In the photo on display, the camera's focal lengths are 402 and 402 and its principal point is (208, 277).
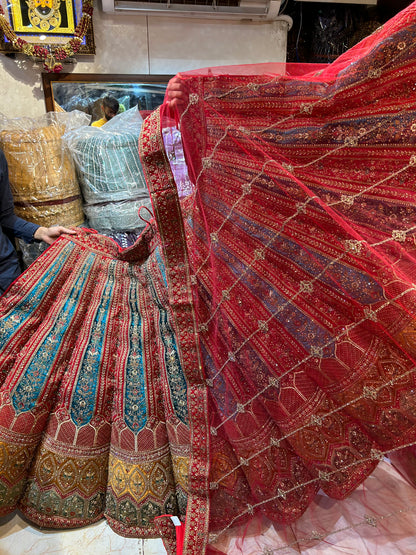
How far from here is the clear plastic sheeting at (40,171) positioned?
162 cm

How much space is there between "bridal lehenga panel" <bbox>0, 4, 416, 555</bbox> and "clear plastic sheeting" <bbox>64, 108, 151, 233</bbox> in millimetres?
537

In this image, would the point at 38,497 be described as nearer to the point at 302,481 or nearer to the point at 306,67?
the point at 302,481

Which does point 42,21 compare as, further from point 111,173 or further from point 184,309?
point 184,309

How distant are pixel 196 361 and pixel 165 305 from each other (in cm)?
20

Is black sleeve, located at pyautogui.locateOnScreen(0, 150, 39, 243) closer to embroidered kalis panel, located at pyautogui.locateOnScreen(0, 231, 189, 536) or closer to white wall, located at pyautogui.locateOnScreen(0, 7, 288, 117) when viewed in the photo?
embroidered kalis panel, located at pyautogui.locateOnScreen(0, 231, 189, 536)

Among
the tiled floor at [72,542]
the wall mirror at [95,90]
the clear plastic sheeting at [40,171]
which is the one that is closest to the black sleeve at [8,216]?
the clear plastic sheeting at [40,171]

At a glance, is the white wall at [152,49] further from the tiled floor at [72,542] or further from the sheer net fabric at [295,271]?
the tiled floor at [72,542]

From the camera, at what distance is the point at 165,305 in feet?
3.52

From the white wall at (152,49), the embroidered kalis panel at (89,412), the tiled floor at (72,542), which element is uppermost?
the white wall at (152,49)

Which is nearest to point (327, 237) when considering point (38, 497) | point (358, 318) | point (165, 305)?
point (358, 318)

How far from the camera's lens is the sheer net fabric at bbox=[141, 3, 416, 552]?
685 millimetres

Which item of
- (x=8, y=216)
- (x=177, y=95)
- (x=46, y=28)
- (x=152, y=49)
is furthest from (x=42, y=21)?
(x=177, y=95)

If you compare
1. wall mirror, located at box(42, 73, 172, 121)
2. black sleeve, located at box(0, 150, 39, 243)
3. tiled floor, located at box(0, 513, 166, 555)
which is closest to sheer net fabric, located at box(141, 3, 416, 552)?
tiled floor, located at box(0, 513, 166, 555)

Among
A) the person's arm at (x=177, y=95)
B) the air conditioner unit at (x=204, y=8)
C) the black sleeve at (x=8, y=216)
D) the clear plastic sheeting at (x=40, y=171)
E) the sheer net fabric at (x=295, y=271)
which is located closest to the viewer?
the sheer net fabric at (x=295, y=271)
